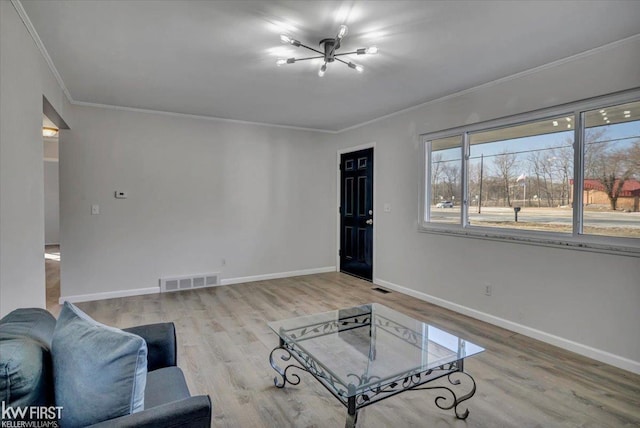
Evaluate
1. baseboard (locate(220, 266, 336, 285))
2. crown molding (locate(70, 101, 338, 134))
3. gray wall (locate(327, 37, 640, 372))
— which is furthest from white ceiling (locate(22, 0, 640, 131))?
baseboard (locate(220, 266, 336, 285))

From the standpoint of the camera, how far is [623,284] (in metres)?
2.58

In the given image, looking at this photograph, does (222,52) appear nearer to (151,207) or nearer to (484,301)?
(151,207)

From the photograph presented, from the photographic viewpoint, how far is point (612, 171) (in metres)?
2.71

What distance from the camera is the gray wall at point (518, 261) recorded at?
261cm

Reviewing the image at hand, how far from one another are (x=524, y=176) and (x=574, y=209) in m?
Answer: 0.59

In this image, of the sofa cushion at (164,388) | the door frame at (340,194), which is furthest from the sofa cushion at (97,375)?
the door frame at (340,194)

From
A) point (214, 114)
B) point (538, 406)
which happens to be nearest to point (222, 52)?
point (214, 114)

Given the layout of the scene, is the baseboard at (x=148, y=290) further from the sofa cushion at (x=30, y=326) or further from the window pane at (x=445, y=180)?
the sofa cushion at (x=30, y=326)

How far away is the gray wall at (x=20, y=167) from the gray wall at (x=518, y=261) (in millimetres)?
3886

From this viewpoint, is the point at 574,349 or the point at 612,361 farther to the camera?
the point at 574,349

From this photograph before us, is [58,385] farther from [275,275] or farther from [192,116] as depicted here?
[275,275]

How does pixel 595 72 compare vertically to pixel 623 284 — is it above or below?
above

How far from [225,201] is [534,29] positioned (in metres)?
4.19

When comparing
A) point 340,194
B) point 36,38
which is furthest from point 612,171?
point 36,38
